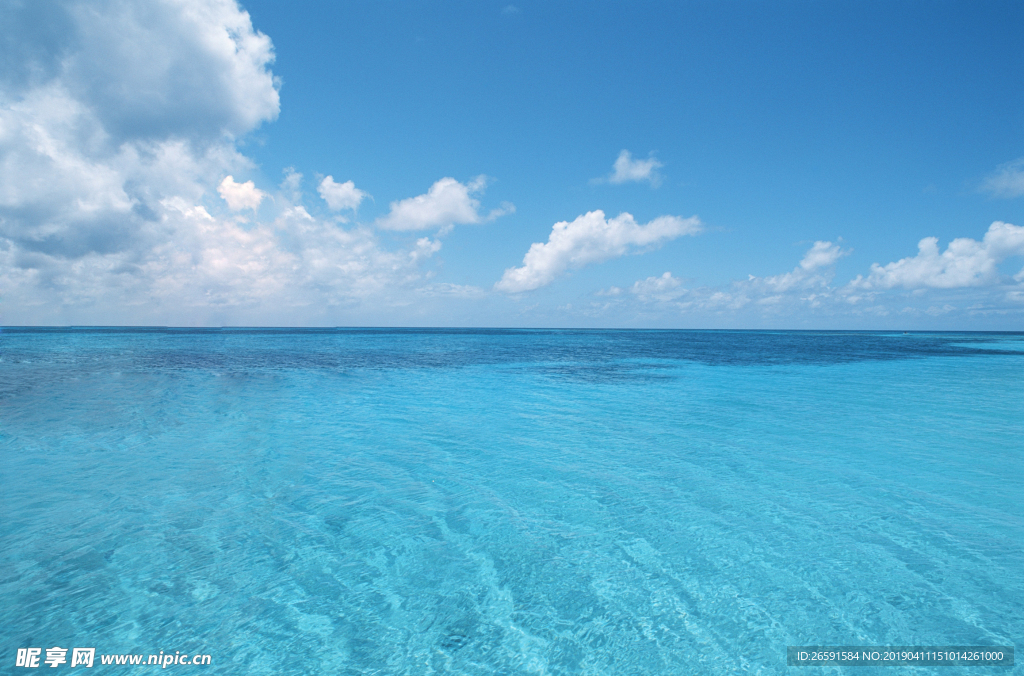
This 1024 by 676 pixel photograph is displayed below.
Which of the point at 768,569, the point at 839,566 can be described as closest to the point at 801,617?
the point at 768,569

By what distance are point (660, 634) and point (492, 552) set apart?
2485 millimetres

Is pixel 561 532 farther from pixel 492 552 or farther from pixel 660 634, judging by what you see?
pixel 660 634

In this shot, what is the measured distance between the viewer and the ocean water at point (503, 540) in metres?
4.45

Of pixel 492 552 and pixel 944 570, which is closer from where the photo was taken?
pixel 944 570

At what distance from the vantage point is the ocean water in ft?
14.6

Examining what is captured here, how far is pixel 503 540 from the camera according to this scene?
21.1 feet

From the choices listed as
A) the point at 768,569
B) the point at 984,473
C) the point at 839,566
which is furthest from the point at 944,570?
the point at 984,473

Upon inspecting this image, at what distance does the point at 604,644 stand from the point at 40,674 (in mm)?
5637

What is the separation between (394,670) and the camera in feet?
13.3

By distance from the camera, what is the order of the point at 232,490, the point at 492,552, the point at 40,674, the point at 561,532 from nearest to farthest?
1. the point at 40,674
2. the point at 492,552
3. the point at 561,532
4. the point at 232,490

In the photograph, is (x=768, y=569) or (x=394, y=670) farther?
(x=768, y=569)

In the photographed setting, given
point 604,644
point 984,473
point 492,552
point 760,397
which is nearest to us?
point 604,644

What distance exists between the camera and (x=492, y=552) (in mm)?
6094

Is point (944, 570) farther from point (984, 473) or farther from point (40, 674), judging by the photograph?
point (40, 674)
